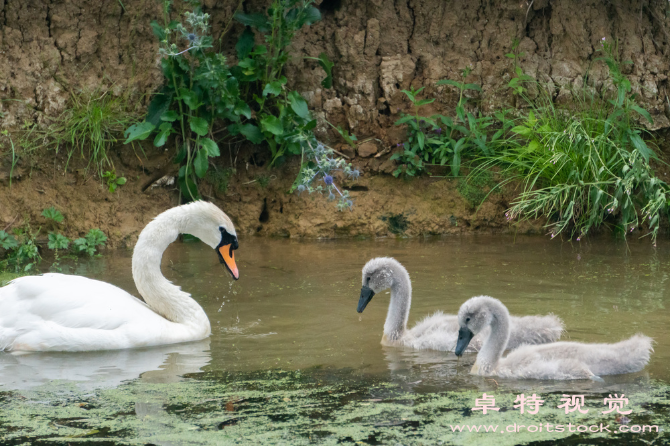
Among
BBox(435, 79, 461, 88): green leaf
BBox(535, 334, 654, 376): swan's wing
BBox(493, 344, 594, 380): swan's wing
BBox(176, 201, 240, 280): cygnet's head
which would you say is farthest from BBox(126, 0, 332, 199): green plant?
BBox(535, 334, 654, 376): swan's wing

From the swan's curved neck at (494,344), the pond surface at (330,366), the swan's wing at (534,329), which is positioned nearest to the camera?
the pond surface at (330,366)

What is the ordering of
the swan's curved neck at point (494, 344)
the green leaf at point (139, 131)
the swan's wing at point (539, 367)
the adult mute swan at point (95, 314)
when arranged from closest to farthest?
1. the swan's wing at point (539, 367)
2. the swan's curved neck at point (494, 344)
3. the adult mute swan at point (95, 314)
4. the green leaf at point (139, 131)

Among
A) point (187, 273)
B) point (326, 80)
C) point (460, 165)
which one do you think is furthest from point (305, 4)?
point (187, 273)

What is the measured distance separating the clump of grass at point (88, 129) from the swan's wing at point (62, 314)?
320 cm

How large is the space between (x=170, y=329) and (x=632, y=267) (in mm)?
4080

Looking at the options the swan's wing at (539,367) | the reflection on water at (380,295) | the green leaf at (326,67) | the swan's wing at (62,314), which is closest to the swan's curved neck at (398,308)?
the reflection on water at (380,295)

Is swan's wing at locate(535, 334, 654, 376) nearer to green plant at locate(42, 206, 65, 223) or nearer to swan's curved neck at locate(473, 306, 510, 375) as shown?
swan's curved neck at locate(473, 306, 510, 375)

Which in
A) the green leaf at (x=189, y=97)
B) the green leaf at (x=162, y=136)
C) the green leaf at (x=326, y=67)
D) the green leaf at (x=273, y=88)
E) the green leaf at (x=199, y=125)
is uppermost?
the green leaf at (x=326, y=67)

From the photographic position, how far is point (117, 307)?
5340 mm

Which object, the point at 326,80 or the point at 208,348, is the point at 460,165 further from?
the point at 208,348

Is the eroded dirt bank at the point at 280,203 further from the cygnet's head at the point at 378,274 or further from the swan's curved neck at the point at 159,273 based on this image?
the cygnet's head at the point at 378,274

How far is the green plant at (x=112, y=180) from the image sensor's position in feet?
28.9

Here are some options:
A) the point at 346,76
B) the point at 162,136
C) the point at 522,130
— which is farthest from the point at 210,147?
the point at 522,130

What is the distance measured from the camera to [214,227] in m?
5.84
